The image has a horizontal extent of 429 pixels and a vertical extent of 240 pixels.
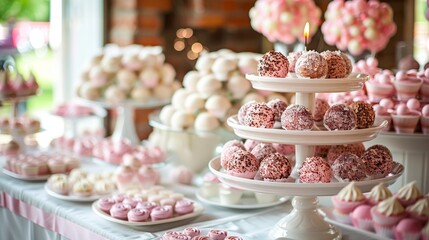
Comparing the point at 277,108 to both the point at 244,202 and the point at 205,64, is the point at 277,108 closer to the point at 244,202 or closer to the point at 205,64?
the point at 244,202

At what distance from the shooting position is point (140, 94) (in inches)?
106

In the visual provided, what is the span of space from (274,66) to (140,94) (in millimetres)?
1238

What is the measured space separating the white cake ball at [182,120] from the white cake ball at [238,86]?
17cm

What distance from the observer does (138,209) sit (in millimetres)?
1758

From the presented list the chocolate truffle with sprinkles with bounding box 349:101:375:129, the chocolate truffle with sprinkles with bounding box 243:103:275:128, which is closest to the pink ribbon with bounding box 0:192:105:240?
the chocolate truffle with sprinkles with bounding box 243:103:275:128

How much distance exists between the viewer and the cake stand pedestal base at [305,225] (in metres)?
1.62

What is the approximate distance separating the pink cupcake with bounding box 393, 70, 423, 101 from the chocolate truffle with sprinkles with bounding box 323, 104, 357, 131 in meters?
0.40

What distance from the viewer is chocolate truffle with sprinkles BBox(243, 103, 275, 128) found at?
1542 millimetres

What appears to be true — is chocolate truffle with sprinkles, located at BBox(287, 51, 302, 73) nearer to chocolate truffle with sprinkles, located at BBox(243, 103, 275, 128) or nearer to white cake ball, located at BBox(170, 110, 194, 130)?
chocolate truffle with sprinkles, located at BBox(243, 103, 275, 128)

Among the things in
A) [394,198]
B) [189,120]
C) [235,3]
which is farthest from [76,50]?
[394,198]

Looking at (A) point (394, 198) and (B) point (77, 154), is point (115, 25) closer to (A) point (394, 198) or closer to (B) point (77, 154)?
(B) point (77, 154)

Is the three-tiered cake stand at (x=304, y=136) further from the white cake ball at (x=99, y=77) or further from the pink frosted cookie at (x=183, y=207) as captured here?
the white cake ball at (x=99, y=77)

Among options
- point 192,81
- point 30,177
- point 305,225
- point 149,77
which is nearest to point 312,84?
point 305,225

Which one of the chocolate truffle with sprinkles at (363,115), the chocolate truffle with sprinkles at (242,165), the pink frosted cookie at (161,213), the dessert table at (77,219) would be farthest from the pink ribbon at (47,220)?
the chocolate truffle with sprinkles at (363,115)
